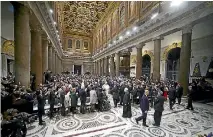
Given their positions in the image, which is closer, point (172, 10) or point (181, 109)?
point (181, 109)

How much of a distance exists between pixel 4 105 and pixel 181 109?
7718 millimetres

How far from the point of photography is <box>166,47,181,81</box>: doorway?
13.9 metres

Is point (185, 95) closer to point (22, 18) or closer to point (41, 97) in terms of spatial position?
point (41, 97)

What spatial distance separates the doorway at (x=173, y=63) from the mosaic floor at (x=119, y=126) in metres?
8.31

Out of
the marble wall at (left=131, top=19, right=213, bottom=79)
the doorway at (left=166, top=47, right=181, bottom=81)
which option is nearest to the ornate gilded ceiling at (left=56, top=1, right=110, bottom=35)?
the doorway at (left=166, top=47, right=181, bottom=81)

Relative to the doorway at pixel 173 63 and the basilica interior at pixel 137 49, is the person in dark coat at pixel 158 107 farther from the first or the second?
the doorway at pixel 173 63

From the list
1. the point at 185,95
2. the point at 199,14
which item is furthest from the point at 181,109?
the point at 199,14

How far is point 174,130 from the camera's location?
4.58 m

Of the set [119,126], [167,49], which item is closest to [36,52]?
[119,126]

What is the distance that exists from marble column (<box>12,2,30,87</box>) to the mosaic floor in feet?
7.33

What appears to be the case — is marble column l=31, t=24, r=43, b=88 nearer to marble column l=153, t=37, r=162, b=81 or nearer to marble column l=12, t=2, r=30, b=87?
marble column l=12, t=2, r=30, b=87

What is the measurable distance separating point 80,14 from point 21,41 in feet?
64.9

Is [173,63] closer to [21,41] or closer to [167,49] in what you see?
[167,49]

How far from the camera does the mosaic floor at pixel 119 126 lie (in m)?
4.29
